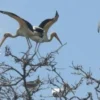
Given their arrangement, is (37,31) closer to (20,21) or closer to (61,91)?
(20,21)

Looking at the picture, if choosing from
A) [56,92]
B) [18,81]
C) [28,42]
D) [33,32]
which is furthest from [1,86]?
[33,32]

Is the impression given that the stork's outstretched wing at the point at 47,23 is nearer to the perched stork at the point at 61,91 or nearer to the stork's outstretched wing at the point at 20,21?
the stork's outstretched wing at the point at 20,21

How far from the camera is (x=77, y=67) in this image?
7969 mm

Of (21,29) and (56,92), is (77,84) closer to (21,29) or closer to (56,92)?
(56,92)

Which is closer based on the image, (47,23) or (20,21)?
(20,21)

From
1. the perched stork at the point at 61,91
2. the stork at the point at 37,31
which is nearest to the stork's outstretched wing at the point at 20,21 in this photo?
the stork at the point at 37,31

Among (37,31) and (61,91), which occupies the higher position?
(37,31)

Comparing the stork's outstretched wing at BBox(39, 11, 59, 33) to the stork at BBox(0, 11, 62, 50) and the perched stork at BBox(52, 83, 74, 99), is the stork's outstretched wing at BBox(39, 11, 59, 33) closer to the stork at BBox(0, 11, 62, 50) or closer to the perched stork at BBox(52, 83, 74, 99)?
the stork at BBox(0, 11, 62, 50)

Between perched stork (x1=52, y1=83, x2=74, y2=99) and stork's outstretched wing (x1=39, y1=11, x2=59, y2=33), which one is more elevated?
stork's outstretched wing (x1=39, y1=11, x2=59, y2=33)

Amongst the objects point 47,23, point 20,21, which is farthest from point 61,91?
point 47,23

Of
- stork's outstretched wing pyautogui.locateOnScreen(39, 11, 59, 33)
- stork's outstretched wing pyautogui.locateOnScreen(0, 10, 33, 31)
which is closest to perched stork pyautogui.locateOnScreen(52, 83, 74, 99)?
stork's outstretched wing pyautogui.locateOnScreen(0, 10, 33, 31)

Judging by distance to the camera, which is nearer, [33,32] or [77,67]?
[77,67]

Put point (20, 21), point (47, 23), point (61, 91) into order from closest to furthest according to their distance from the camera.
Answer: point (61, 91) → point (20, 21) → point (47, 23)

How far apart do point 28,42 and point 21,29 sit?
59cm
